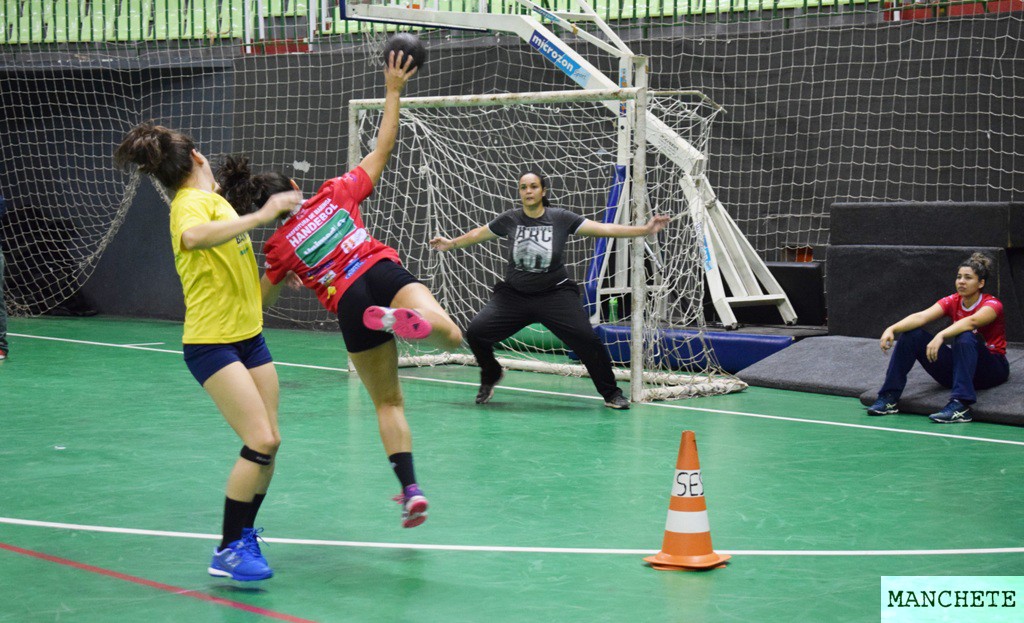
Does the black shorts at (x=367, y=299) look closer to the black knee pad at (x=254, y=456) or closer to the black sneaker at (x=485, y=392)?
the black knee pad at (x=254, y=456)

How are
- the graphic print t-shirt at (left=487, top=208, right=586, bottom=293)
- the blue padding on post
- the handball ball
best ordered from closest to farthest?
1. the handball ball
2. the graphic print t-shirt at (left=487, top=208, right=586, bottom=293)
3. the blue padding on post

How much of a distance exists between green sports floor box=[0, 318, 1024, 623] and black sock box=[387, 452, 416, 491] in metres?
0.32

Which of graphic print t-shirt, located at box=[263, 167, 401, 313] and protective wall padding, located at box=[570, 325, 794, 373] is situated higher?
graphic print t-shirt, located at box=[263, 167, 401, 313]

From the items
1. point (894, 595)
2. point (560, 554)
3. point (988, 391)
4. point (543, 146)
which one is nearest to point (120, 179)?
point (543, 146)

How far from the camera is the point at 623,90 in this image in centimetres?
956

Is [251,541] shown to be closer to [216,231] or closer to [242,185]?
[216,231]

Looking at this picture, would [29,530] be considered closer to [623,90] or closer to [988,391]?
[623,90]

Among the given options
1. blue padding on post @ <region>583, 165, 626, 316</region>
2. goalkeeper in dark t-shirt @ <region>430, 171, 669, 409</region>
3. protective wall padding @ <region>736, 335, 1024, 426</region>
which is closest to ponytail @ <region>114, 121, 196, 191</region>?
goalkeeper in dark t-shirt @ <region>430, 171, 669, 409</region>

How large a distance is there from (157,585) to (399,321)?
1387mm

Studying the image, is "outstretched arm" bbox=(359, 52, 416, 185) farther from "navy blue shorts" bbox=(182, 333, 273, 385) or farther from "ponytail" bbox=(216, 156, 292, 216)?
"navy blue shorts" bbox=(182, 333, 273, 385)

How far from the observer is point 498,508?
6.00m

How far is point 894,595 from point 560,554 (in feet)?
4.54

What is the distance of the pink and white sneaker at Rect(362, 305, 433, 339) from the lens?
485 centimetres

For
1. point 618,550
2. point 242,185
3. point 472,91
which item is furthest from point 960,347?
point 472,91
